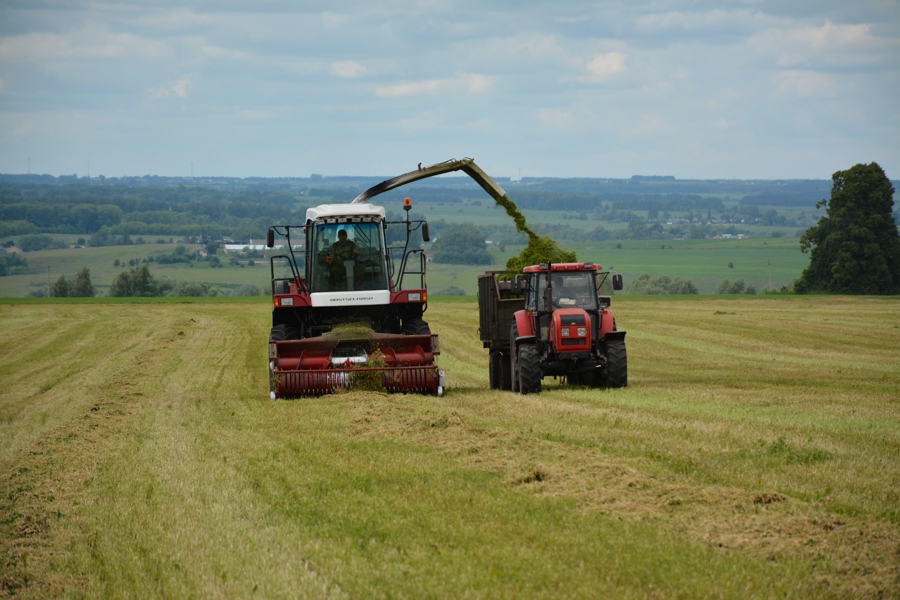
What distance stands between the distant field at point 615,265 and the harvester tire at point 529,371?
1668 inches

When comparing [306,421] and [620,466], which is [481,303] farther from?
[620,466]

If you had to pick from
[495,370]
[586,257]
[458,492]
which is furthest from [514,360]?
[586,257]

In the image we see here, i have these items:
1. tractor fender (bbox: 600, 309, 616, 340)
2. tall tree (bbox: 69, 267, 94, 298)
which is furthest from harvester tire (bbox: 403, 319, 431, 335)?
tall tree (bbox: 69, 267, 94, 298)

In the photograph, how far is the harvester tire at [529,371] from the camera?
616 inches

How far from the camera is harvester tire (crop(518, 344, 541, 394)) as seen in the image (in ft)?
51.4

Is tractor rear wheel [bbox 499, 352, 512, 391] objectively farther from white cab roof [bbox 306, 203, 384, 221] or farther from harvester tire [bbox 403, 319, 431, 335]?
white cab roof [bbox 306, 203, 384, 221]

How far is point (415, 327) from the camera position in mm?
16859

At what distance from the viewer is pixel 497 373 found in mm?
18094

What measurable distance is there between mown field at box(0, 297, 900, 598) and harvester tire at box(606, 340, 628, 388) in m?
0.48

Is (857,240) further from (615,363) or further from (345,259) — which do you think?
(345,259)

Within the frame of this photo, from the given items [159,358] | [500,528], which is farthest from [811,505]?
[159,358]

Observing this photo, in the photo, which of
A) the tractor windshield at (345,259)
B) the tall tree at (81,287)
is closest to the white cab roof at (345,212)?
the tractor windshield at (345,259)

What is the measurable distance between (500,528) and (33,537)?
11.2 feet

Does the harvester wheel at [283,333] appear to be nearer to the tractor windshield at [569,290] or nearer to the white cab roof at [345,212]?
Result: the white cab roof at [345,212]
